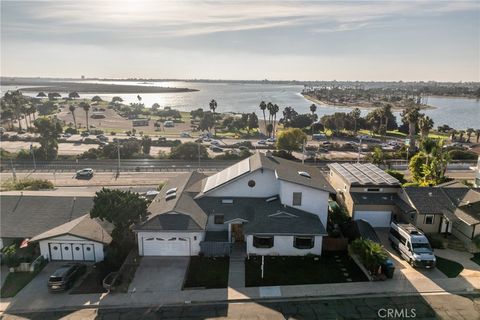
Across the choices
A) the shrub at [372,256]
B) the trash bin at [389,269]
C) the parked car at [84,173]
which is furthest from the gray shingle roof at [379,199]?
the parked car at [84,173]

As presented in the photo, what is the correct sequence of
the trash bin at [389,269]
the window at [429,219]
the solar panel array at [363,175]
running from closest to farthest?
1. the trash bin at [389,269]
2. the window at [429,219]
3. the solar panel array at [363,175]

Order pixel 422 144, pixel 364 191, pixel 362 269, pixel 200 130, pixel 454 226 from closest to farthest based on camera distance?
pixel 362 269 → pixel 454 226 → pixel 364 191 → pixel 422 144 → pixel 200 130

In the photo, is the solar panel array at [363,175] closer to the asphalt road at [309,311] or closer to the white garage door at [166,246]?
the asphalt road at [309,311]

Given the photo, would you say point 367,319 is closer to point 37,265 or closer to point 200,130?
point 37,265

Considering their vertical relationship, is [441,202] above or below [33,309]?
above

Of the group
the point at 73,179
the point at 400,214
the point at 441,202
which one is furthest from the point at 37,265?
the point at 441,202

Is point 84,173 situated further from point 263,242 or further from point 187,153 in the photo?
point 263,242
